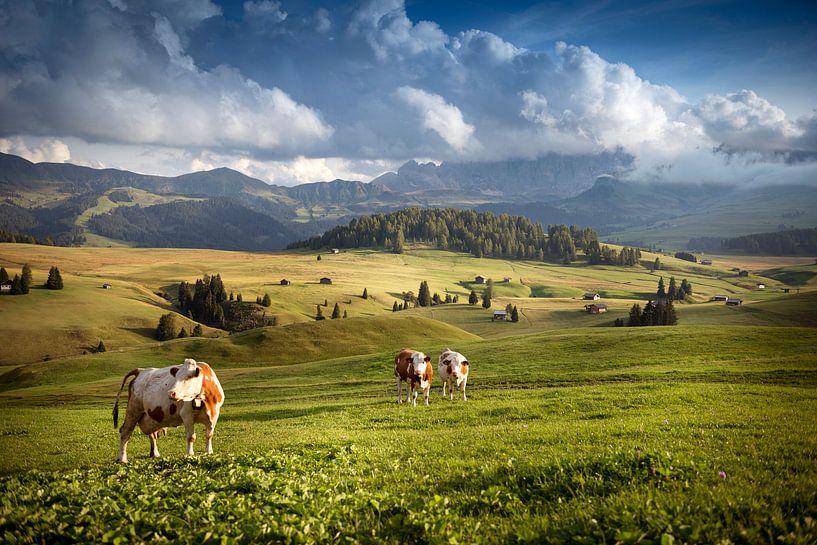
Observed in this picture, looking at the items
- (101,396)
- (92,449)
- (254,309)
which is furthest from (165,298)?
(92,449)

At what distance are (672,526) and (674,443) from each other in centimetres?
629

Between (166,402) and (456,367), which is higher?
(166,402)

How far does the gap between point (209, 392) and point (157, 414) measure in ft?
5.69

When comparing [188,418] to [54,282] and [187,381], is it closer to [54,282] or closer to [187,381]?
[187,381]

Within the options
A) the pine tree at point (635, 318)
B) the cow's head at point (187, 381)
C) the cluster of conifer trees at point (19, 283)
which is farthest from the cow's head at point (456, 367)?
the cluster of conifer trees at point (19, 283)

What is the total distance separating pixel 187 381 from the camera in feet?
52.1

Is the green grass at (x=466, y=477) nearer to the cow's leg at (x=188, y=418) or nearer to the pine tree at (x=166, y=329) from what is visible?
the cow's leg at (x=188, y=418)

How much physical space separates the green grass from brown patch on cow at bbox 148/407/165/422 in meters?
2.29

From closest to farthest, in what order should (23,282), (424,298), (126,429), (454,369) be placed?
(126,429), (454,369), (23,282), (424,298)

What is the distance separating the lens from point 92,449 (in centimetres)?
1970

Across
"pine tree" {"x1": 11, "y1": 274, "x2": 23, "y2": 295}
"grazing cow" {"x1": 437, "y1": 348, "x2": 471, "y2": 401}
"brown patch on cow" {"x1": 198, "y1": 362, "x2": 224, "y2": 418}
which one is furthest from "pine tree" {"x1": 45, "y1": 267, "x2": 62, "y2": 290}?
"brown patch on cow" {"x1": 198, "y1": 362, "x2": 224, "y2": 418}

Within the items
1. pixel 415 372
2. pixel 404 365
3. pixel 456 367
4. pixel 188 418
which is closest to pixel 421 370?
pixel 415 372

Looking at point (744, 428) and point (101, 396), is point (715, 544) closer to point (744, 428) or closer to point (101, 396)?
point (744, 428)

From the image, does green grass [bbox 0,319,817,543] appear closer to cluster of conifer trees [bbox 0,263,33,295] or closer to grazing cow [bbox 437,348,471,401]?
grazing cow [bbox 437,348,471,401]
